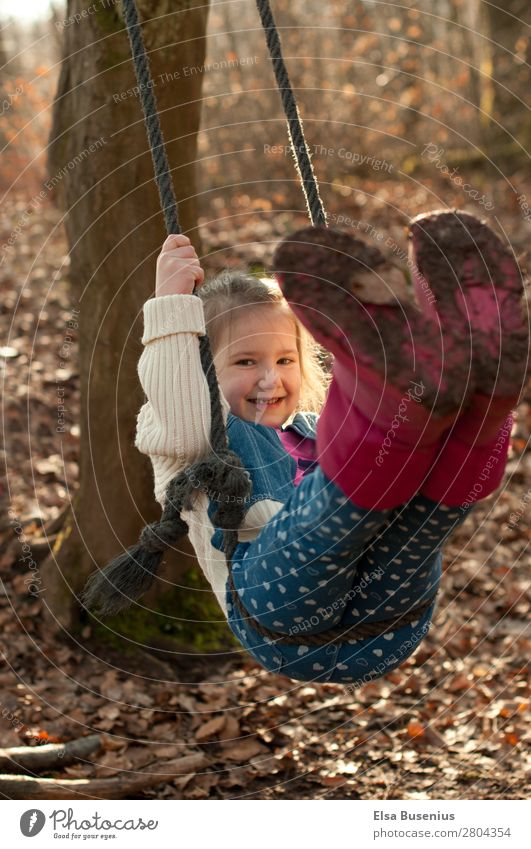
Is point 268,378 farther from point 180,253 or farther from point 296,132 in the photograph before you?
point 296,132

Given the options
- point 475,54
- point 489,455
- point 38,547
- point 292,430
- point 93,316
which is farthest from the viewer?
point 475,54

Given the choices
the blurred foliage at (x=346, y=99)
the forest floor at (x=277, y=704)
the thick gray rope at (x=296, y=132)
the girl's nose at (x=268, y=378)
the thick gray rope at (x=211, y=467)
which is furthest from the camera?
the blurred foliage at (x=346, y=99)

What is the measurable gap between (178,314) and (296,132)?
499 mm

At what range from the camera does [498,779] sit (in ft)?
10.0

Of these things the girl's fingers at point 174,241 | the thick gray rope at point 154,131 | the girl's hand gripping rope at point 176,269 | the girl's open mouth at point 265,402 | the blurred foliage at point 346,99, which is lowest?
the girl's open mouth at point 265,402

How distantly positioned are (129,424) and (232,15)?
6472 mm

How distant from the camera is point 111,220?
10.7ft

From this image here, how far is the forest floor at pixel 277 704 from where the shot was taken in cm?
308

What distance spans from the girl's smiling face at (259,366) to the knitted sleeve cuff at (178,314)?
0.25 metres

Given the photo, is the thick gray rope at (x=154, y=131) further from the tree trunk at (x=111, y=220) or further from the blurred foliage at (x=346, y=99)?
the blurred foliage at (x=346, y=99)

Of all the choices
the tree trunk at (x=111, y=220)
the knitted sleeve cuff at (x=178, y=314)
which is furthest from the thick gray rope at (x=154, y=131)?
the tree trunk at (x=111, y=220)

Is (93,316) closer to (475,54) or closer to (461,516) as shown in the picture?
(461,516)
